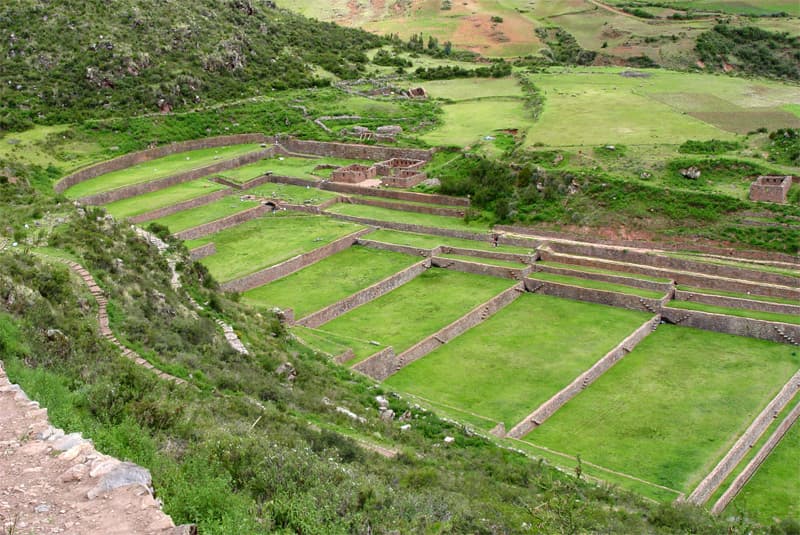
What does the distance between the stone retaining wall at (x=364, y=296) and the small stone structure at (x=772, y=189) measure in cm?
1507

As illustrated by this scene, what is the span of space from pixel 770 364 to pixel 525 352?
8.18m

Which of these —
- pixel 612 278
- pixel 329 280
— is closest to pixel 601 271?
pixel 612 278

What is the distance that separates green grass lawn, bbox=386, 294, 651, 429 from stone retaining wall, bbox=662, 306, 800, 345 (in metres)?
1.27

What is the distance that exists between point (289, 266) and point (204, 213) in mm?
9307

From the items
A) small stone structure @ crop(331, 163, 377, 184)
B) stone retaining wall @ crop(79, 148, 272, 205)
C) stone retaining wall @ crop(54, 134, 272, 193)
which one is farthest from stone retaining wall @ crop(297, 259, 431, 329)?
stone retaining wall @ crop(54, 134, 272, 193)

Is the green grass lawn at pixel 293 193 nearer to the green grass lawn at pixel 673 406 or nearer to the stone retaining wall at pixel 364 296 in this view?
the stone retaining wall at pixel 364 296

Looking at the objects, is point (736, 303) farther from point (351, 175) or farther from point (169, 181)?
point (169, 181)

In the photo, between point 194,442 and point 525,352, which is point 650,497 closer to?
point 525,352

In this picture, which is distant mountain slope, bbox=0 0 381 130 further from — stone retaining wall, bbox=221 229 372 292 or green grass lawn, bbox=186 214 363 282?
stone retaining wall, bbox=221 229 372 292

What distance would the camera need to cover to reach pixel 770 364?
26266 mm

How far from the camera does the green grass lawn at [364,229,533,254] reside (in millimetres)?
36431

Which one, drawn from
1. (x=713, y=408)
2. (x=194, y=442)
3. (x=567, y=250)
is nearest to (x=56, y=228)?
(x=194, y=442)

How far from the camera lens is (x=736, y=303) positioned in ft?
97.8

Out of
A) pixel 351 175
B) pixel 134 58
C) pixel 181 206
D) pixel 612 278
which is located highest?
pixel 134 58
